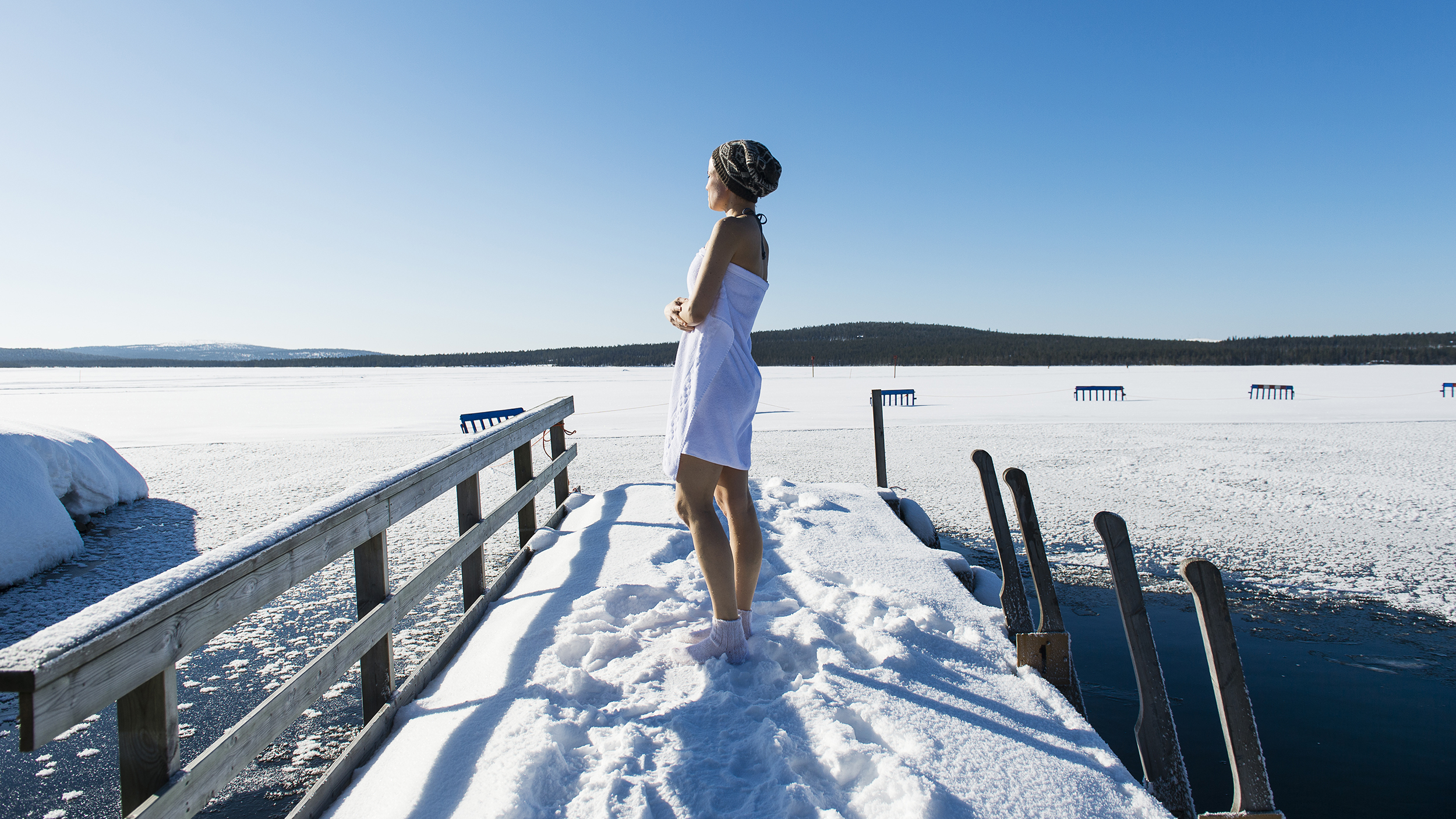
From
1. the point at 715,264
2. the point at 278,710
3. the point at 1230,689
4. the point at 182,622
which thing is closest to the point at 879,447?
the point at 715,264

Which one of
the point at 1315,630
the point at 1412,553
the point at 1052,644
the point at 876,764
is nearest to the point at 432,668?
the point at 876,764

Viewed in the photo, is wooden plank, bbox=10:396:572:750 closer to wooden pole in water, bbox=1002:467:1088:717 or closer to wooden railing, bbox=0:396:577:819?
wooden railing, bbox=0:396:577:819

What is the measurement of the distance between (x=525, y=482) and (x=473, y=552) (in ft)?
3.99

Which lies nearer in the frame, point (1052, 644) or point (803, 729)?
point (803, 729)

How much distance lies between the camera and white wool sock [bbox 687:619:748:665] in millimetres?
2453

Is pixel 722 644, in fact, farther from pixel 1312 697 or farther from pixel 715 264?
pixel 1312 697

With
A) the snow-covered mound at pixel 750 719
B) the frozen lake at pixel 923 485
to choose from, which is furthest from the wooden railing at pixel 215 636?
the frozen lake at pixel 923 485

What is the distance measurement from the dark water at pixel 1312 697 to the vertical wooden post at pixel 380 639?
279cm

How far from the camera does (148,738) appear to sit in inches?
53.4

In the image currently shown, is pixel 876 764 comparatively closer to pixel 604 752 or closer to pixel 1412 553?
pixel 604 752

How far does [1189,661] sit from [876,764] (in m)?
2.55

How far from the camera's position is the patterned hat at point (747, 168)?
7.70ft

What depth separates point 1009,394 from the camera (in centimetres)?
2497

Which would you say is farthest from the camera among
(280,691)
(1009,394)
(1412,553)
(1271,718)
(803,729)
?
(1009,394)
